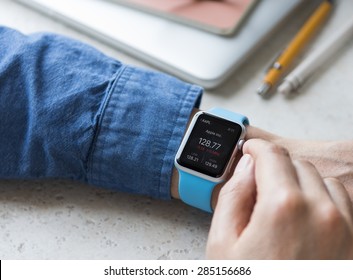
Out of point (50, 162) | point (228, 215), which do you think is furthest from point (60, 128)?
point (228, 215)

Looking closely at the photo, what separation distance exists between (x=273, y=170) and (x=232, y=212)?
5 cm

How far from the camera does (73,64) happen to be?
0.56 meters

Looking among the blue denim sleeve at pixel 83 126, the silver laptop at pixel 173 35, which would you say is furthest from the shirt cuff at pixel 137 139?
the silver laptop at pixel 173 35

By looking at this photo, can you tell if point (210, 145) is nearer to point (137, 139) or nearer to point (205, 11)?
point (137, 139)

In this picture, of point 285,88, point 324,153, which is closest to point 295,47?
point 285,88

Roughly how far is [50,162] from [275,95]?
0.29 meters

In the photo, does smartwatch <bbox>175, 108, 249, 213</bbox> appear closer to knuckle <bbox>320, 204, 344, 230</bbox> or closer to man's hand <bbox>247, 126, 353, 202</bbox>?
man's hand <bbox>247, 126, 353, 202</bbox>

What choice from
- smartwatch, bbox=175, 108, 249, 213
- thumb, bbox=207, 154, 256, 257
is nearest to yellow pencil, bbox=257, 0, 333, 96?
smartwatch, bbox=175, 108, 249, 213

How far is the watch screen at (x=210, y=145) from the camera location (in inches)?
20.0

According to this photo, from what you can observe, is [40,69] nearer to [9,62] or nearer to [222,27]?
[9,62]

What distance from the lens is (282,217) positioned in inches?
14.4

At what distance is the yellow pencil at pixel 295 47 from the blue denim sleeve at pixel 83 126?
0.45 ft

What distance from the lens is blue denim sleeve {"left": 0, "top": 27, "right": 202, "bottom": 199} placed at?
0.53 metres

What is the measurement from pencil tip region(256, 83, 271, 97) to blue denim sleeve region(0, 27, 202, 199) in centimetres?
12
